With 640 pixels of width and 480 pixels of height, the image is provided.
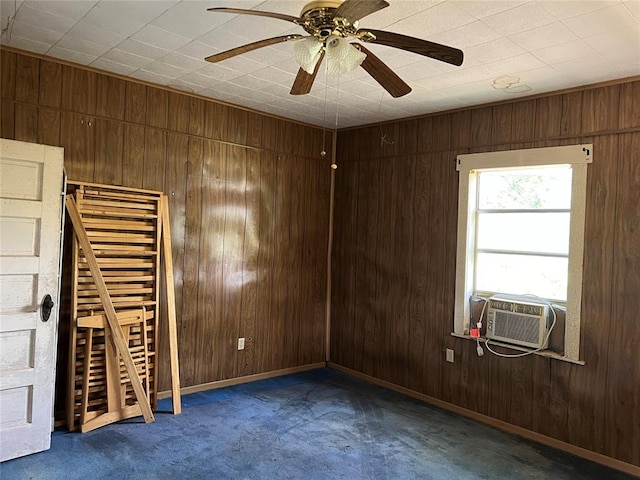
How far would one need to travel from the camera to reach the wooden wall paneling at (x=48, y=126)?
3.42m

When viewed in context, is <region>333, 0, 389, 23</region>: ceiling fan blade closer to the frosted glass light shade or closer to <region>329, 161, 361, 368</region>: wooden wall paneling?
the frosted glass light shade

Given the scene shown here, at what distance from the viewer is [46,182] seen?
3.01 m

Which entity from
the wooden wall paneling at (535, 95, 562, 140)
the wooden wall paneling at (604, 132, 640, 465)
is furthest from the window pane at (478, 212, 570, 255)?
the wooden wall paneling at (535, 95, 562, 140)

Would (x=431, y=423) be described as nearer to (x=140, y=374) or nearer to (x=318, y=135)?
(x=140, y=374)

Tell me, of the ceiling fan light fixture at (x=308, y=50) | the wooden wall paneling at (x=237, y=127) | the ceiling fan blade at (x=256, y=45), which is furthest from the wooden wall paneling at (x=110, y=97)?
the ceiling fan light fixture at (x=308, y=50)

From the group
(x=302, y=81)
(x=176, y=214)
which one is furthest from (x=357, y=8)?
(x=176, y=214)

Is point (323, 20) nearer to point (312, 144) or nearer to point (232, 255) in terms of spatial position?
point (232, 255)

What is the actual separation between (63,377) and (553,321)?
12.3 ft

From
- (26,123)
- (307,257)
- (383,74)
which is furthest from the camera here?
(307,257)

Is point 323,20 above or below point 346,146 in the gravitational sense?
below

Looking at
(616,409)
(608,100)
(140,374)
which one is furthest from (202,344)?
(608,100)

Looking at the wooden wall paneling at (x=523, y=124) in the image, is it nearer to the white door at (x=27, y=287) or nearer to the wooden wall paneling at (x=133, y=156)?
the wooden wall paneling at (x=133, y=156)

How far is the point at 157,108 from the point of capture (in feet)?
13.1

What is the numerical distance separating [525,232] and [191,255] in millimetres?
2886
